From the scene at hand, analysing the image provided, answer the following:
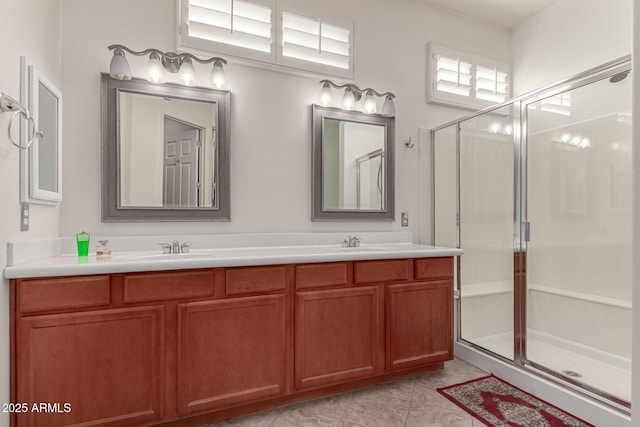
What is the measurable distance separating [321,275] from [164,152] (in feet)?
4.07

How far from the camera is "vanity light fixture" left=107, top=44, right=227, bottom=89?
6.56 ft

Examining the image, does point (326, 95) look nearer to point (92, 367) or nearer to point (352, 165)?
point (352, 165)

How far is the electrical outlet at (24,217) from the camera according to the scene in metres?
1.55

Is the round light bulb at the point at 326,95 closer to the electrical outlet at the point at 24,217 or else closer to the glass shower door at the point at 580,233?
the glass shower door at the point at 580,233

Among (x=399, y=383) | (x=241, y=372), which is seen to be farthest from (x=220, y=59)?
(x=399, y=383)

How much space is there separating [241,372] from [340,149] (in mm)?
1657

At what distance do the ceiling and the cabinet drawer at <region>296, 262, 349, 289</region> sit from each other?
2491mm

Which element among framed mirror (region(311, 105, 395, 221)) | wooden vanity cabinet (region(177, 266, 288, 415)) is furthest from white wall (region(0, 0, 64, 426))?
framed mirror (region(311, 105, 395, 221))

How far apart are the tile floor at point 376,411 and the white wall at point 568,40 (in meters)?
2.64

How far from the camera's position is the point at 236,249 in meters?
2.30

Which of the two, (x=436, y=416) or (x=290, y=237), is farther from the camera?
(x=290, y=237)

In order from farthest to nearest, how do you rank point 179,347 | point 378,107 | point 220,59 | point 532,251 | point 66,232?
point 378,107 → point 532,251 → point 220,59 → point 66,232 → point 179,347

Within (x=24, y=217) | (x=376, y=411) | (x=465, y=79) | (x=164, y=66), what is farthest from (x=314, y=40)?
(x=376, y=411)

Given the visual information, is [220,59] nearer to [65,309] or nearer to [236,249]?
[236,249]
